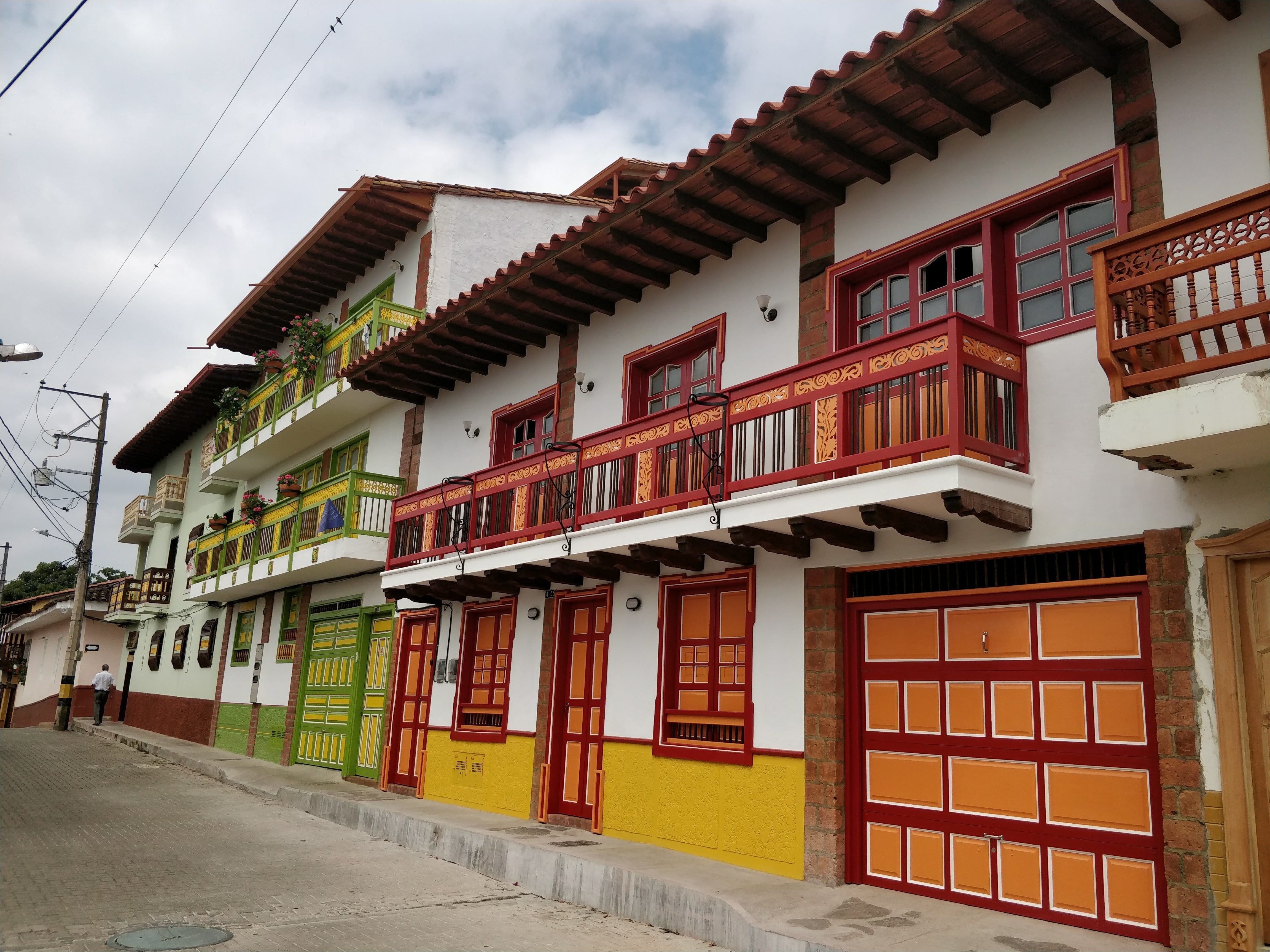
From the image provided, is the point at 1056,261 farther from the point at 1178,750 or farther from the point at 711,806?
the point at 711,806

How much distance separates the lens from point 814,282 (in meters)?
8.95

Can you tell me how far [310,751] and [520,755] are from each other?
6.78 meters

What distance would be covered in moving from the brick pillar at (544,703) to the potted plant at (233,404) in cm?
1301

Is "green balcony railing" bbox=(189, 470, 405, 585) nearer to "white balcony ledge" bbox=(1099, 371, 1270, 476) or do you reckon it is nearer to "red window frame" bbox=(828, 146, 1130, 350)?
"red window frame" bbox=(828, 146, 1130, 350)

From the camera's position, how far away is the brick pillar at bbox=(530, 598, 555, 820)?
11.2m

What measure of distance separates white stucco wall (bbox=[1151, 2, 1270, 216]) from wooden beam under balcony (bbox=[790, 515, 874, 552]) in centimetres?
315

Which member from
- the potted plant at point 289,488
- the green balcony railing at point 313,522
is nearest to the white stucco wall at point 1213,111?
the green balcony railing at point 313,522

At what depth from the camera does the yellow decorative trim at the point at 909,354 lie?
6.64 metres

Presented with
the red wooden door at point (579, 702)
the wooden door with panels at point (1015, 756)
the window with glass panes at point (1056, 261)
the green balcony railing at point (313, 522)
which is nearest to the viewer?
the wooden door with panels at point (1015, 756)

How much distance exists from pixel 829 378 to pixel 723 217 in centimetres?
267

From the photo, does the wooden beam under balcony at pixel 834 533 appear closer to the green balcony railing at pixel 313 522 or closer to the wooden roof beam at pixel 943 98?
the wooden roof beam at pixel 943 98

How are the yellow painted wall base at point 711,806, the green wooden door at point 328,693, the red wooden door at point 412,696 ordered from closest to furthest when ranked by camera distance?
the yellow painted wall base at point 711,806 → the red wooden door at point 412,696 → the green wooden door at point 328,693

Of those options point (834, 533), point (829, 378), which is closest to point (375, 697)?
point (834, 533)

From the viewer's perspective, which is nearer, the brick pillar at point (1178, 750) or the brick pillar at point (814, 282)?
the brick pillar at point (1178, 750)
